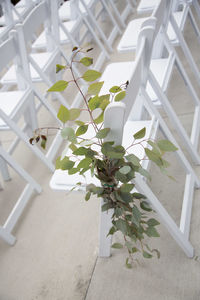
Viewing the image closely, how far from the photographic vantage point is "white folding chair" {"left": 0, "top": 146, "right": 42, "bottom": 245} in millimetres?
2002

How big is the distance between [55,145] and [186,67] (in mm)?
1447

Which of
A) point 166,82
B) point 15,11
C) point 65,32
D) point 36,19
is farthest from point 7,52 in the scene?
point 15,11

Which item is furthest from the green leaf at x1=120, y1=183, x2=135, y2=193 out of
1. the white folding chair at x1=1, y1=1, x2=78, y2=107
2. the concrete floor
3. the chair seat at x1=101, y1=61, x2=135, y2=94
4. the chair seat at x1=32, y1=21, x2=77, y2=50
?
the chair seat at x1=32, y1=21, x2=77, y2=50

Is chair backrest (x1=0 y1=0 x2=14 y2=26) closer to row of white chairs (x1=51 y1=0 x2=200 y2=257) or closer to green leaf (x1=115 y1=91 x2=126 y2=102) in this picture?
row of white chairs (x1=51 y1=0 x2=200 y2=257)

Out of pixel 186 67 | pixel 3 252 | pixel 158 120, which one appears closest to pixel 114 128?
pixel 158 120

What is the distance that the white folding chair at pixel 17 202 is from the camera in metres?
2.00

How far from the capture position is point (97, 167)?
45.4 inches

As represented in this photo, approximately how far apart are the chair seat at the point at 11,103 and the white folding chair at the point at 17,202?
0.21 meters

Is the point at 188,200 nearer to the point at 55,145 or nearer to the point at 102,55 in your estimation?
the point at 55,145

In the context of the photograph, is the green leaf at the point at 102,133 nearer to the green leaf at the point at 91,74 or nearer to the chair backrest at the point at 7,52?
the green leaf at the point at 91,74

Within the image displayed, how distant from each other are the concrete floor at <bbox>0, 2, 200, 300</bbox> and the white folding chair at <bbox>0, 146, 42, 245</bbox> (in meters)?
0.06

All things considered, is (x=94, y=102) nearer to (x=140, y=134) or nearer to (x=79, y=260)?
(x=140, y=134)

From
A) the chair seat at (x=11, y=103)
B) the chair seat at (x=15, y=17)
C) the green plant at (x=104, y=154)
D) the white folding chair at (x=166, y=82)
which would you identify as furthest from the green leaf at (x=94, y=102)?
the chair seat at (x=15, y=17)

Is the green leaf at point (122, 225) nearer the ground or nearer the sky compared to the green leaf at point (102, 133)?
nearer the ground
